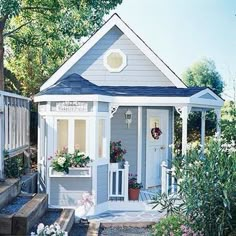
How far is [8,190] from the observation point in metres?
7.01

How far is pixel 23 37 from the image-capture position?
14180mm

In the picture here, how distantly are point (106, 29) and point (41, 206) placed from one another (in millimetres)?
5871

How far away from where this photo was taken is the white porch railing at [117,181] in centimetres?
999

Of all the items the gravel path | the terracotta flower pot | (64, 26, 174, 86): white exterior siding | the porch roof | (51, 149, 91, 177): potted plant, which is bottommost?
the gravel path

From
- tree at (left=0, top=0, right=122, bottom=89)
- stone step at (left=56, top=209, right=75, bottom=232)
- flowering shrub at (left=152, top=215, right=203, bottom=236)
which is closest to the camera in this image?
flowering shrub at (left=152, top=215, right=203, bottom=236)

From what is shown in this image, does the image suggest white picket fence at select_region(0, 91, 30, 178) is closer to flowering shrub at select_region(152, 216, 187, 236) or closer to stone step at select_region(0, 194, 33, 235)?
stone step at select_region(0, 194, 33, 235)

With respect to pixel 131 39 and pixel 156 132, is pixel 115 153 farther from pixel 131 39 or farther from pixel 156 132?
pixel 131 39

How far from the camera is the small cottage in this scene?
31.0 feet

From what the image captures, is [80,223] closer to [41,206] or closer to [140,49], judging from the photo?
[41,206]

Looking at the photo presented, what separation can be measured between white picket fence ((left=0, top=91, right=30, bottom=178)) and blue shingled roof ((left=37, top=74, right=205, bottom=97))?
0.78 meters

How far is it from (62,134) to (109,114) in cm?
126

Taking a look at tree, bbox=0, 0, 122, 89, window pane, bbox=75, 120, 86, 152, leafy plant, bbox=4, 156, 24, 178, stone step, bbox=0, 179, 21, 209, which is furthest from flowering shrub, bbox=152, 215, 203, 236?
tree, bbox=0, 0, 122, 89

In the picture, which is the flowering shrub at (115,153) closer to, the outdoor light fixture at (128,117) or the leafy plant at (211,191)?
the outdoor light fixture at (128,117)

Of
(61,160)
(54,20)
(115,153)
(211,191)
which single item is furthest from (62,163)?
(54,20)
